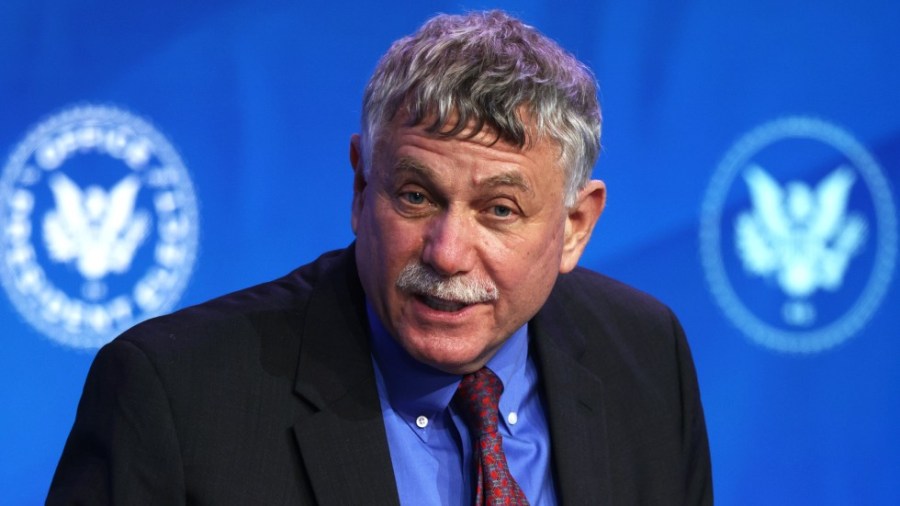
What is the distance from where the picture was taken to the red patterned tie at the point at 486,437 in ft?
7.01

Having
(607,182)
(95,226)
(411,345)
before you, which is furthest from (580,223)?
(95,226)

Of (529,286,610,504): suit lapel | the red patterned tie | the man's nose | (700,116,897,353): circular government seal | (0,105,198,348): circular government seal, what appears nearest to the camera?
the man's nose

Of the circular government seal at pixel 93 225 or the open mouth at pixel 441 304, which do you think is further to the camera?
the circular government seal at pixel 93 225

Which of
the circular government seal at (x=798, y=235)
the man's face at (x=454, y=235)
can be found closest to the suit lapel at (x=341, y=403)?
the man's face at (x=454, y=235)

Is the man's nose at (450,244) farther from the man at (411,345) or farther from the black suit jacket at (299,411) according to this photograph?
the black suit jacket at (299,411)

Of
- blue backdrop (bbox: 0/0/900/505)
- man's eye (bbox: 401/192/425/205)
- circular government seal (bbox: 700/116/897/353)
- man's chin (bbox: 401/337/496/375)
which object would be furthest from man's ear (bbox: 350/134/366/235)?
circular government seal (bbox: 700/116/897/353)

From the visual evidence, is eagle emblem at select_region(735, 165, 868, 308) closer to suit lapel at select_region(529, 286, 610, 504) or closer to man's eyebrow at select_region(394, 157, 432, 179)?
suit lapel at select_region(529, 286, 610, 504)

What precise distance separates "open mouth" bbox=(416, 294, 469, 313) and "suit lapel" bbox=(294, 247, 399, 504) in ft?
0.72

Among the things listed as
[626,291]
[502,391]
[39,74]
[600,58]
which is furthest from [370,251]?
[600,58]

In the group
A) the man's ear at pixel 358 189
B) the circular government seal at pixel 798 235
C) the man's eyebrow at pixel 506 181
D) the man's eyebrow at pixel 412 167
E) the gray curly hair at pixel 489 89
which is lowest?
the man's eyebrow at pixel 506 181

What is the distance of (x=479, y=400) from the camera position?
2205 millimetres

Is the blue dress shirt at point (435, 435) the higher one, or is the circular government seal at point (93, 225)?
the circular government seal at point (93, 225)

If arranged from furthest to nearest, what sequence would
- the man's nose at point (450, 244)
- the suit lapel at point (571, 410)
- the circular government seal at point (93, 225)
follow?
the circular government seal at point (93, 225)
the suit lapel at point (571, 410)
the man's nose at point (450, 244)

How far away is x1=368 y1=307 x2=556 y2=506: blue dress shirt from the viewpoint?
217 cm
